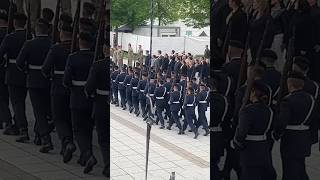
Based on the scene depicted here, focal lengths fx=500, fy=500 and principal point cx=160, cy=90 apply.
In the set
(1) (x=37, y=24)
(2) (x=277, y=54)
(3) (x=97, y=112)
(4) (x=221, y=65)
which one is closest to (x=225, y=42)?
(4) (x=221, y=65)

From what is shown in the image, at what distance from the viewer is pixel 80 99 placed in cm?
419

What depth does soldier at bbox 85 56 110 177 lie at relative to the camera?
13.2 ft

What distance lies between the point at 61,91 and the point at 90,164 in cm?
70

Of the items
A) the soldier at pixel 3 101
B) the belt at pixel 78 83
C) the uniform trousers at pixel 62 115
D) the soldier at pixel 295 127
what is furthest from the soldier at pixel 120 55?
the soldier at pixel 3 101

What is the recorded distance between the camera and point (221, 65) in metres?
3.44

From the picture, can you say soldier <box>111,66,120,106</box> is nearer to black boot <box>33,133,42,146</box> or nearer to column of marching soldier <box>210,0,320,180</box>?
column of marching soldier <box>210,0,320,180</box>

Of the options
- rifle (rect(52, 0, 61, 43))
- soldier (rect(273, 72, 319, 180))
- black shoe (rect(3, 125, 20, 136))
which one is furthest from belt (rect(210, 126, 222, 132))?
black shoe (rect(3, 125, 20, 136))

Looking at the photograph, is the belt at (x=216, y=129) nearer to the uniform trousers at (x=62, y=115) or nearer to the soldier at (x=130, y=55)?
the soldier at (x=130, y=55)

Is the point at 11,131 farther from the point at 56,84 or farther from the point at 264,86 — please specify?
the point at 264,86

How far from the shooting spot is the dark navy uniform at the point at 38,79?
457 centimetres

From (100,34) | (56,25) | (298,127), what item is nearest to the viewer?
(298,127)

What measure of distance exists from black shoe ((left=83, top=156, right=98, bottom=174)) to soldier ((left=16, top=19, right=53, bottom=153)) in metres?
0.55

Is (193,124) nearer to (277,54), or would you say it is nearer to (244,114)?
(244,114)

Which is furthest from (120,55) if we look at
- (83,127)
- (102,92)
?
(83,127)
